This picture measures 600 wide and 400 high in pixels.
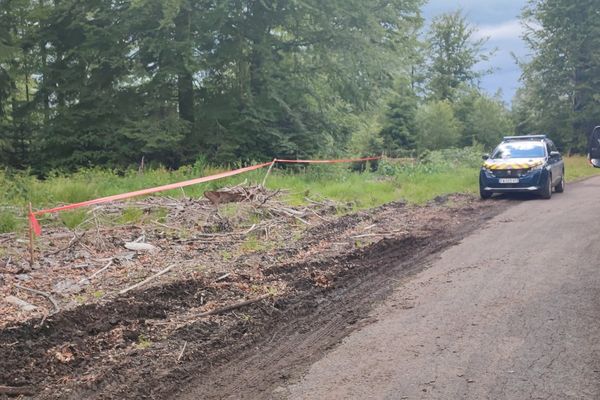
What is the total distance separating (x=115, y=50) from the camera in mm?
20203

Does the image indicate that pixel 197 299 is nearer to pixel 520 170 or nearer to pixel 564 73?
pixel 520 170

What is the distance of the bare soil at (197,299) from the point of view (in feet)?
13.6

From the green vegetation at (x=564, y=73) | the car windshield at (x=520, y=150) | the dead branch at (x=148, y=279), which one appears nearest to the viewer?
the dead branch at (x=148, y=279)

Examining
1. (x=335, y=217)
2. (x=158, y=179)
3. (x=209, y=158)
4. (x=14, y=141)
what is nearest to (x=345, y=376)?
(x=335, y=217)

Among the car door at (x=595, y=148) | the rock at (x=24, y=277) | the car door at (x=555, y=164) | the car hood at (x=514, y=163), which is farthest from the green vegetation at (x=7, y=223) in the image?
the car door at (x=555, y=164)

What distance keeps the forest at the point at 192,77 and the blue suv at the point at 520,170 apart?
283 inches

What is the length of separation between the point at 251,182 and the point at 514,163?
7.48 m

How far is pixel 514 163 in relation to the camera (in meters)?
15.1

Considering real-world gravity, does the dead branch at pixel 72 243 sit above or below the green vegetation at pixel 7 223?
below

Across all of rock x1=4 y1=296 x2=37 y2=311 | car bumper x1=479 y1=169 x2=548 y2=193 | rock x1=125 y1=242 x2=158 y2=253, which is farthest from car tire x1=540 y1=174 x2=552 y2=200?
rock x1=4 y1=296 x2=37 y2=311

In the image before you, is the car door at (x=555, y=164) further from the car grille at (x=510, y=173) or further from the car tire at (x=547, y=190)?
the car grille at (x=510, y=173)

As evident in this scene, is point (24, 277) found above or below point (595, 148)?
below

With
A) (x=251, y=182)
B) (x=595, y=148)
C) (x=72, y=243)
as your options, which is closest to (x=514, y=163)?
(x=595, y=148)

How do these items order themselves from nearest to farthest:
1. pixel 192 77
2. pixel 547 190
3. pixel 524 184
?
1. pixel 524 184
2. pixel 547 190
3. pixel 192 77
